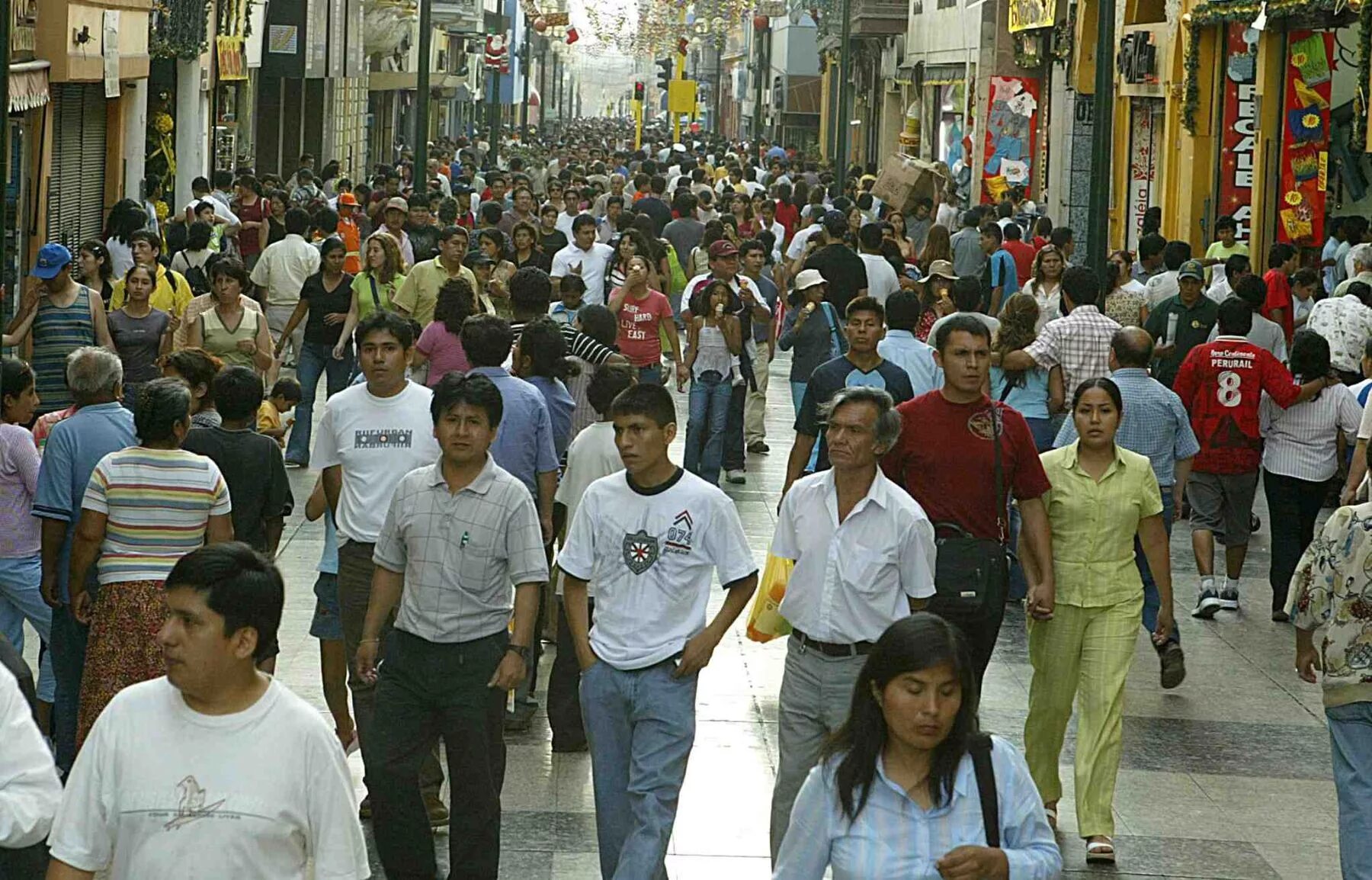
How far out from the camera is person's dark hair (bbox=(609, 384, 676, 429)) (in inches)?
264

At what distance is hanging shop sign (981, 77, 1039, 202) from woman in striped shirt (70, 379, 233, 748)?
100 feet

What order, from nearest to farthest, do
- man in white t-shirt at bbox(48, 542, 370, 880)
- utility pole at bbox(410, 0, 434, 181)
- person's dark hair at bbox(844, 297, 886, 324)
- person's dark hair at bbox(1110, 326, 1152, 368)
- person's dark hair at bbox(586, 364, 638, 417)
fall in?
man in white t-shirt at bbox(48, 542, 370, 880)
person's dark hair at bbox(586, 364, 638, 417)
person's dark hair at bbox(844, 297, 886, 324)
person's dark hair at bbox(1110, 326, 1152, 368)
utility pole at bbox(410, 0, 434, 181)

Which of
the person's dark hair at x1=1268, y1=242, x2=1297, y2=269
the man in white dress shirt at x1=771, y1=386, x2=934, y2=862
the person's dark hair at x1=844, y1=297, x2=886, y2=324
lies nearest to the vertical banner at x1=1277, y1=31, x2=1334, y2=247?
the person's dark hair at x1=1268, y1=242, x2=1297, y2=269

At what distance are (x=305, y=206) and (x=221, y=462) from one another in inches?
639

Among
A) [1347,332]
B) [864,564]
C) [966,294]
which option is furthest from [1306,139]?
[864,564]

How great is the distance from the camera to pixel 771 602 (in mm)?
6996

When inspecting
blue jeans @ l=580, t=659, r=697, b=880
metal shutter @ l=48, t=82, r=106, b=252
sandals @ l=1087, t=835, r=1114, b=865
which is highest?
metal shutter @ l=48, t=82, r=106, b=252

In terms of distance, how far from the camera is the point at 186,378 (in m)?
8.57

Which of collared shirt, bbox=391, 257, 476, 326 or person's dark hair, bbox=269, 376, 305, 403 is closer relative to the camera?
person's dark hair, bbox=269, 376, 305, 403

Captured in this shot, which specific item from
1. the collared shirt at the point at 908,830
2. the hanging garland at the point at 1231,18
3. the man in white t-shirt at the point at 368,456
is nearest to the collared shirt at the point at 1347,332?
the hanging garland at the point at 1231,18

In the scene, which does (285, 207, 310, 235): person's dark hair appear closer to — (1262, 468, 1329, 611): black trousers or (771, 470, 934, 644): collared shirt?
(1262, 468, 1329, 611): black trousers

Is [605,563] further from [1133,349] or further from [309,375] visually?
[309,375]

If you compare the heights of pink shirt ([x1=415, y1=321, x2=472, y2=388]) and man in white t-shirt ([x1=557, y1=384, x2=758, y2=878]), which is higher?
pink shirt ([x1=415, y1=321, x2=472, y2=388])

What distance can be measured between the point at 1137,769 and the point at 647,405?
321cm
